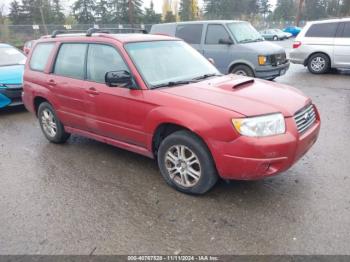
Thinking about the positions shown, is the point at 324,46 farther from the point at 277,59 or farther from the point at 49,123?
the point at 49,123

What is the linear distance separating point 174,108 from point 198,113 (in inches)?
12.3

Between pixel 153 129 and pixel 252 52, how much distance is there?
6136mm

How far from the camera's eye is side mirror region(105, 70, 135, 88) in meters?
3.88

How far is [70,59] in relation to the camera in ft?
16.2

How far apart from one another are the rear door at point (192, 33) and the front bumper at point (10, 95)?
514 centimetres

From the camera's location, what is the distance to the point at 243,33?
9750 mm

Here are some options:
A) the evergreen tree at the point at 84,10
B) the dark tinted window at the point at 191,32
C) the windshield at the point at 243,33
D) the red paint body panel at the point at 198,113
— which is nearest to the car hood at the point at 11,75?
the red paint body panel at the point at 198,113

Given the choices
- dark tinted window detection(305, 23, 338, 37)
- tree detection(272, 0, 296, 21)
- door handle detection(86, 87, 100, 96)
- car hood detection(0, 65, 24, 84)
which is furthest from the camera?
tree detection(272, 0, 296, 21)

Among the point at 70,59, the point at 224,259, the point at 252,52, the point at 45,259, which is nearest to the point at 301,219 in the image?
the point at 224,259

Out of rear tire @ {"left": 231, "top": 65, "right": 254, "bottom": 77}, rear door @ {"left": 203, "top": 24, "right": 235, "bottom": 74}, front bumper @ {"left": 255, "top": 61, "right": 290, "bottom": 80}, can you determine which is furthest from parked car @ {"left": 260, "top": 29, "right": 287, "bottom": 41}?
rear tire @ {"left": 231, "top": 65, "right": 254, "bottom": 77}

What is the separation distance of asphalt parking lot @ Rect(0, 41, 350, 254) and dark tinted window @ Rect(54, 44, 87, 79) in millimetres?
1261

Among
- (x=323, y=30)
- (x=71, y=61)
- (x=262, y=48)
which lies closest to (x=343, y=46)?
(x=323, y=30)

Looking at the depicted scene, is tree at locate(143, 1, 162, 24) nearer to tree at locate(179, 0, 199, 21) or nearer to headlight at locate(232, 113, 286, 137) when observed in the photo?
tree at locate(179, 0, 199, 21)

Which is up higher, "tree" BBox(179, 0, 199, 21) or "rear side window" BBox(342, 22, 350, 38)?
"tree" BBox(179, 0, 199, 21)
